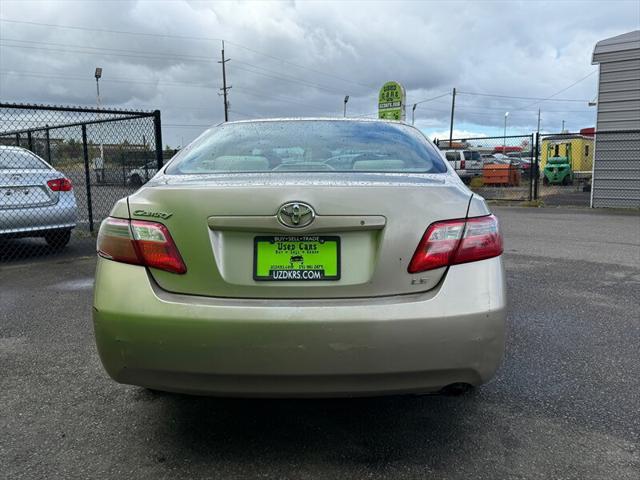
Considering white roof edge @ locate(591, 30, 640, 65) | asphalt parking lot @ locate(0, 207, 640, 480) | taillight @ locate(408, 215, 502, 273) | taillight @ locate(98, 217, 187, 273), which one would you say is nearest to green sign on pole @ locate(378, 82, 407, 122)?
white roof edge @ locate(591, 30, 640, 65)

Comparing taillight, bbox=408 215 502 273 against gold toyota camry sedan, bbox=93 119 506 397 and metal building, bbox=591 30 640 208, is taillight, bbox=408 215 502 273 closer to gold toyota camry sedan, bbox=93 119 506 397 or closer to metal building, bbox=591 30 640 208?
gold toyota camry sedan, bbox=93 119 506 397

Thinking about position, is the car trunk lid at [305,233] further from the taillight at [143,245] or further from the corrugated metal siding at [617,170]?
the corrugated metal siding at [617,170]

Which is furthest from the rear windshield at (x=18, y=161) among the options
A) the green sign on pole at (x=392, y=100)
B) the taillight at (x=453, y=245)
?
the green sign on pole at (x=392, y=100)

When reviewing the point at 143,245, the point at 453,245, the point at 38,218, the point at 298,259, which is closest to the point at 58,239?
the point at 38,218

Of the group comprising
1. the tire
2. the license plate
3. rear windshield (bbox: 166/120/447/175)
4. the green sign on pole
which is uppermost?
the green sign on pole

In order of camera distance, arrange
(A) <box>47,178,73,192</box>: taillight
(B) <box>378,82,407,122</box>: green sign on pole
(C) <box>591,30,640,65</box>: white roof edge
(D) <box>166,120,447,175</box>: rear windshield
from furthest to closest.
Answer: (B) <box>378,82,407,122</box>: green sign on pole
(C) <box>591,30,640,65</box>: white roof edge
(A) <box>47,178,73,192</box>: taillight
(D) <box>166,120,447,175</box>: rear windshield

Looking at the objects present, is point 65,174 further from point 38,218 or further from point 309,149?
point 309,149

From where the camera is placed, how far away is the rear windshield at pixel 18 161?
670 centimetres

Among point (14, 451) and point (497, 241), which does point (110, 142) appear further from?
point (497, 241)

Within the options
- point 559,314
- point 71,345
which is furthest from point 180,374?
point 559,314

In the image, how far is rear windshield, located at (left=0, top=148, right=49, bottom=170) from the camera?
22.0 ft

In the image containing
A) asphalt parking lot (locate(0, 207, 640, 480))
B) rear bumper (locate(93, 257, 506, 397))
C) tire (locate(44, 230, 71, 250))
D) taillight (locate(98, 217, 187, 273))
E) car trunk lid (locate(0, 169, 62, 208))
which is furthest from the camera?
tire (locate(44, 230, 71, 250))

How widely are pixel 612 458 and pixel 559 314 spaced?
224 centimetres

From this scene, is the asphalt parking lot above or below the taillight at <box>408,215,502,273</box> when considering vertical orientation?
below
